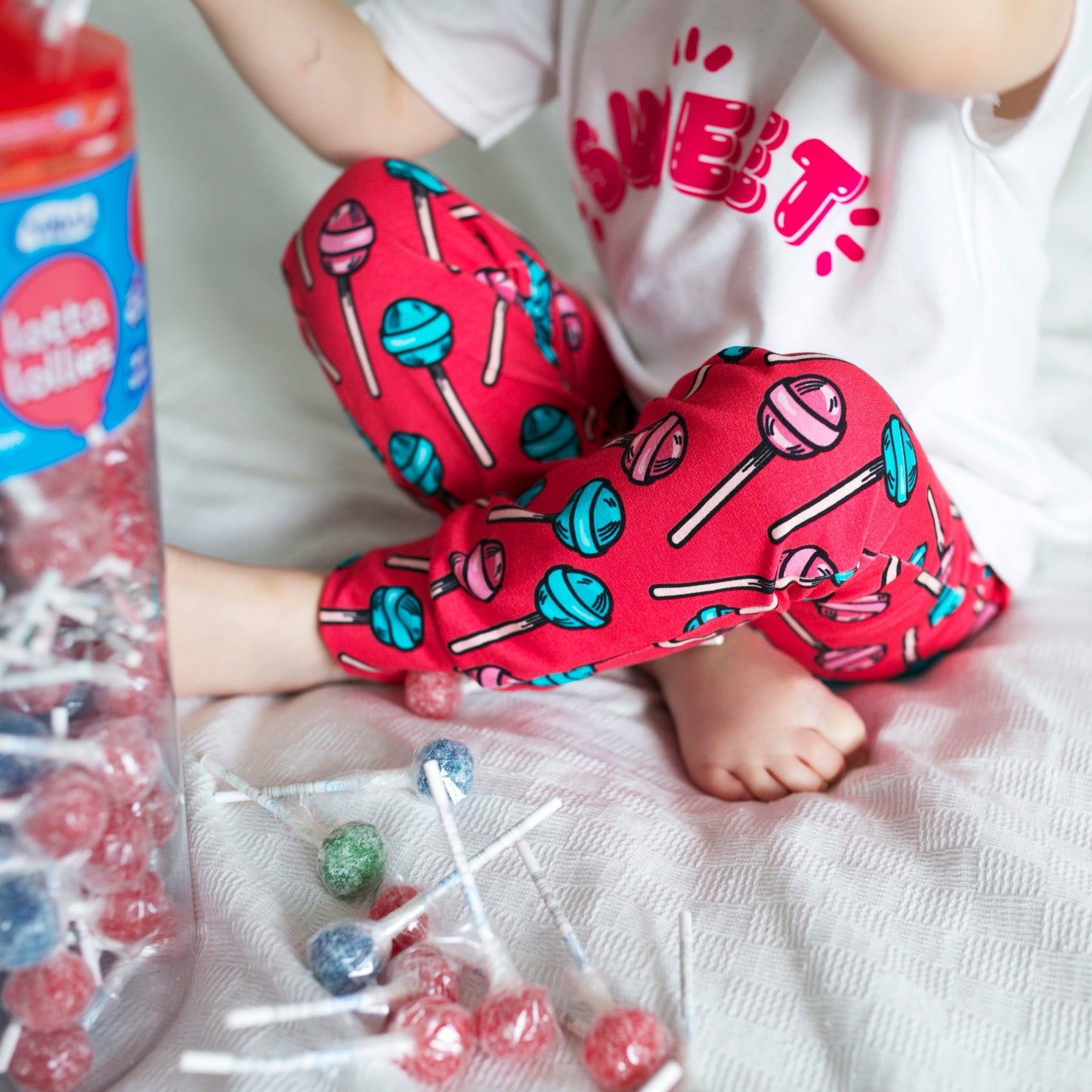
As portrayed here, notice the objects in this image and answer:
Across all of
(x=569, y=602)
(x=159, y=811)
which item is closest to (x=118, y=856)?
(x=159, y=811)

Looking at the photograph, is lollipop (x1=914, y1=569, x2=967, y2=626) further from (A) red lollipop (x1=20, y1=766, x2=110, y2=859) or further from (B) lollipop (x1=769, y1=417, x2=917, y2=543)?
(A) red lollipop (x1=20, y1=766, x2=110, y2=859)

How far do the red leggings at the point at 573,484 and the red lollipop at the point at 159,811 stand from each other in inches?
7.3

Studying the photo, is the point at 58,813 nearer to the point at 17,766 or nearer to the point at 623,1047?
the point at 17,766

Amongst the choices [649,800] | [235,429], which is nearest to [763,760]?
[649,800]

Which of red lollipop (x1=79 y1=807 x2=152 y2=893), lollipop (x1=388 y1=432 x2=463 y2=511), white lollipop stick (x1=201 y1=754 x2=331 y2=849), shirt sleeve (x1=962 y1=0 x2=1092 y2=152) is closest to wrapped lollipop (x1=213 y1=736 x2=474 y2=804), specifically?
white lollipop stick (x1=201 y1=754 x2=331 y2=849)

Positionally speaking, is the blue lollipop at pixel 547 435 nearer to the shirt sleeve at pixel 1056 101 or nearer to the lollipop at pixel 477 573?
the lollipop at pixel 477 573

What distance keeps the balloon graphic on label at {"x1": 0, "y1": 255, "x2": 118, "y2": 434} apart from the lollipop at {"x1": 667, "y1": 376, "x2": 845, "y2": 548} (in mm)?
290

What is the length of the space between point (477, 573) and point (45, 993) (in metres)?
0.29

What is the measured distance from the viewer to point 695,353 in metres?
0.74

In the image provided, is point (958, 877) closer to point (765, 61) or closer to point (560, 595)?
point (560, 595)

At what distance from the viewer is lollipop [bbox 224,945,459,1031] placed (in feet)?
1.39

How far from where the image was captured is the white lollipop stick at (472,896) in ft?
1.54

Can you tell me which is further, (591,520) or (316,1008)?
(591,520)

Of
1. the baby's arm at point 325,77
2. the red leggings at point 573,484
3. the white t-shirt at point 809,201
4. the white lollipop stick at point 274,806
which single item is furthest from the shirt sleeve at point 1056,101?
the white lollipop stick at point 274,806
